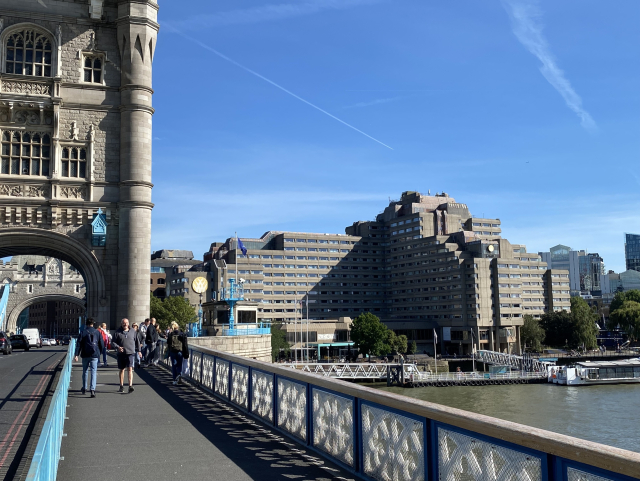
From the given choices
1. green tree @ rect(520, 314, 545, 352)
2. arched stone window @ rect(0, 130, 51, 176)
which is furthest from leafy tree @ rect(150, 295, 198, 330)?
green tree @ rect(520, 314, 545, 352)

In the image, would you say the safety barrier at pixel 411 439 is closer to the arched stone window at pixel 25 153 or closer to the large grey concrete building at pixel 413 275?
the arched stone window at pixel 25 153

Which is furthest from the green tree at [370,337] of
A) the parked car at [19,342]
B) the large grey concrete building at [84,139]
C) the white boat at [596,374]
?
the large grey concrete building at [84,139]

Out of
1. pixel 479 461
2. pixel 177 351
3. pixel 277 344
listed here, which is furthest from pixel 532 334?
pixel 479 461

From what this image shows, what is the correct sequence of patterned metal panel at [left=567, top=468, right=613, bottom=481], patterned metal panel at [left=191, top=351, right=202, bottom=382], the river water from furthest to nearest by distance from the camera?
the river water < patterned metal panel at [left=191, top=351, right=202, bottom=382] < patterned metal panel at [left=567, top=468, right=613, bottom=481]

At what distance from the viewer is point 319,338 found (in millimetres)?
121625

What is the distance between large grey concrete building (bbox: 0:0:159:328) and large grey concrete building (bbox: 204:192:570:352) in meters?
80.5

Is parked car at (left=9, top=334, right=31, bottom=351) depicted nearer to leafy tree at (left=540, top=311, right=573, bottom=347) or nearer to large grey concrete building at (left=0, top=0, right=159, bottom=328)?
large grey concrete building at (left=0, top=0, right=159, bottom=328)

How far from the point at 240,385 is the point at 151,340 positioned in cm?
1087

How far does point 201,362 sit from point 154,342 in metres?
5.91

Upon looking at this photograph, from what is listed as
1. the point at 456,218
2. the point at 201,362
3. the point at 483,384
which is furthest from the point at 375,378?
the point at 201,362

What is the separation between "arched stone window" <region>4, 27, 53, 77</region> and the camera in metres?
33.4

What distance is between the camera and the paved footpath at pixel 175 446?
7562 mm

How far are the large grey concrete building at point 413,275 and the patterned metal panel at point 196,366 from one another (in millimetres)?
96302

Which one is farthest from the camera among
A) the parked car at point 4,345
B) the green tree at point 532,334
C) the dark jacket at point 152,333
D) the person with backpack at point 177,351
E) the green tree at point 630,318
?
the green tree at point 630,318
